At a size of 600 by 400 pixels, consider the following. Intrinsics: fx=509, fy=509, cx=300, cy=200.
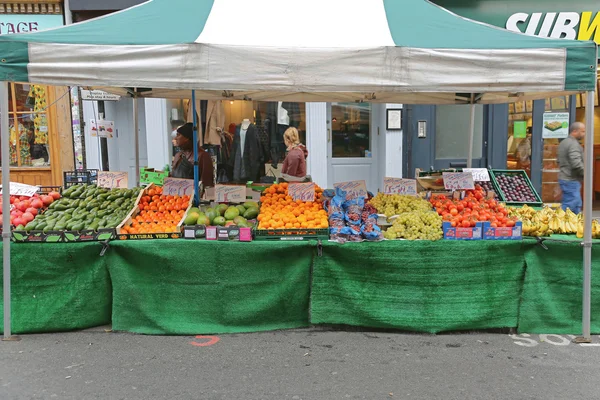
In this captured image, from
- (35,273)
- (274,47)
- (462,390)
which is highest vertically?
(274,47)

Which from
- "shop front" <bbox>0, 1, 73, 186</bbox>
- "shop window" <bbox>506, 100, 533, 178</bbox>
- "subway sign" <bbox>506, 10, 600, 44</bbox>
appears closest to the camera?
"subway sign" <bbox>506, 10, 600, 44</bbox>

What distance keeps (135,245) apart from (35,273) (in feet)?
3.02

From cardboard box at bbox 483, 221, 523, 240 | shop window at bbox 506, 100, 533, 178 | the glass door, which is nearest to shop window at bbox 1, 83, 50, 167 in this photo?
the glass door

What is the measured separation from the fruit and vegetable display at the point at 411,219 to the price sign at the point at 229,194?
140cm

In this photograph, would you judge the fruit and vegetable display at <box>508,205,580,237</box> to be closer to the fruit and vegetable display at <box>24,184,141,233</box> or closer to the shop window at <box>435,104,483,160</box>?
the fruit and vegetable display at <box>24,184,141,233</box>

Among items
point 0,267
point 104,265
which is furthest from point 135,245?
point 0,267

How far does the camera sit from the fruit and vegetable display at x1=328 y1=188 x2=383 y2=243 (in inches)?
178

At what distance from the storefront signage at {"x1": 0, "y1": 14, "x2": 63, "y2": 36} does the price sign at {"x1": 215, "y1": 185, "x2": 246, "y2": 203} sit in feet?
21.5

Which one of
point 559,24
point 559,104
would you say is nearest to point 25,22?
point 559,24

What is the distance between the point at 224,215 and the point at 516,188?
4.07m

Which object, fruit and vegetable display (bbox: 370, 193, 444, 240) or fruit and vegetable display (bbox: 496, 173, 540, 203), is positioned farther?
fruit and vegetable display (bbox: 496, 173, 540, 203)

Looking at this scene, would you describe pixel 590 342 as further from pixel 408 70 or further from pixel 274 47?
pixel 274 47

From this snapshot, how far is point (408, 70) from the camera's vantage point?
4113 millimetres

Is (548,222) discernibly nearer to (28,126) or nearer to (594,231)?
A: (594,231)
